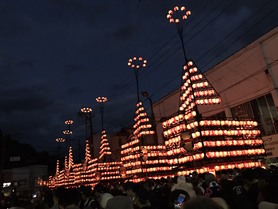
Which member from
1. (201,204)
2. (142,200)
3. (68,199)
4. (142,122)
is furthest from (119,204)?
(142,122)

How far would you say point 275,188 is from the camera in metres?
4.03

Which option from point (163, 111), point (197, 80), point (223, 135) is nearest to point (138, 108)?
point (163, 111)

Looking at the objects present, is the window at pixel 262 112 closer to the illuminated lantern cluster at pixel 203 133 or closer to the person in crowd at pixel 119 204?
the illuminated lantern cluster at pixel 203 133

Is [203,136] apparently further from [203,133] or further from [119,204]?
[119,204]

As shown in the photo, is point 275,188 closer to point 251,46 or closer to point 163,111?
point 251,46

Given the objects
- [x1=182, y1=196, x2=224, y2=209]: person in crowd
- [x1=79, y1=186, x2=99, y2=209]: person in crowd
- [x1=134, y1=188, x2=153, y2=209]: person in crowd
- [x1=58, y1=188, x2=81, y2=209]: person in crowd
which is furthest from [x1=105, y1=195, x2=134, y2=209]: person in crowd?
[x1=79, y1=186, x2=99, y2=209]: person in crowd

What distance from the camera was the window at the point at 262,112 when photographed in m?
21.9

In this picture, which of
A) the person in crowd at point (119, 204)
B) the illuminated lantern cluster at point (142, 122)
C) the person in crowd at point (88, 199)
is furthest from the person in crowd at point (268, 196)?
the illuminated lantern cluster at point (142, 122)

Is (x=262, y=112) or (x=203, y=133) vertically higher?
(x=262, y=112)

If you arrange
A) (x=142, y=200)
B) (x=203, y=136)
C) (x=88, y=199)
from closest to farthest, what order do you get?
1. (x=142, y=200)
2. (x=88, y=199)
3. (x=203, y=136)

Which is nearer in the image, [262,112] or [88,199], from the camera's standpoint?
[88,199]

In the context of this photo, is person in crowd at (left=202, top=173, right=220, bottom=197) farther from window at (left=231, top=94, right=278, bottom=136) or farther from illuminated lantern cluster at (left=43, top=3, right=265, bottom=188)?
window at (left=231, top=94, right=278, bottom=136)

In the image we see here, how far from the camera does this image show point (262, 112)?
23.0 metres

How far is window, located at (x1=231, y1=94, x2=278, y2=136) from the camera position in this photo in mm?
21891
